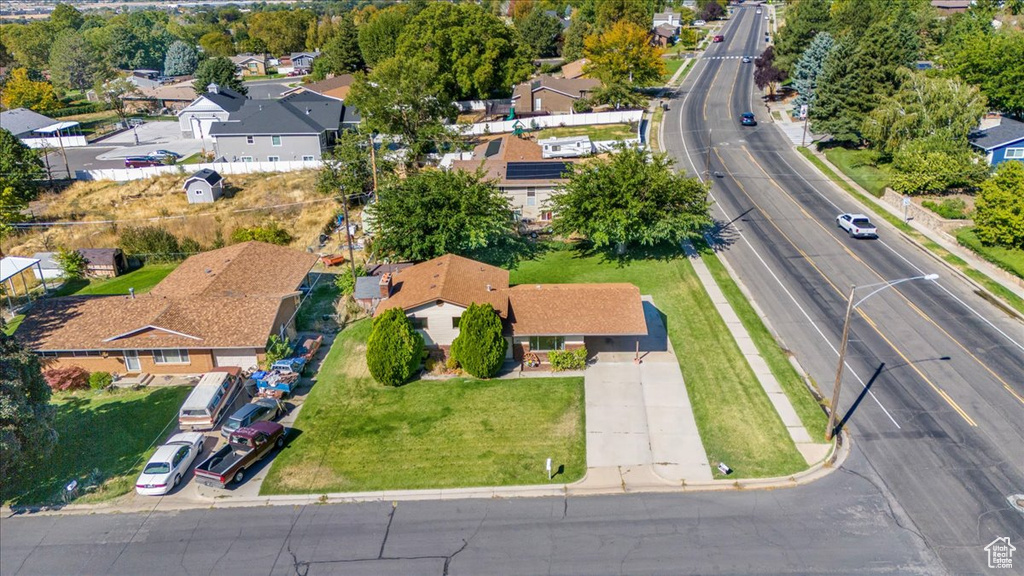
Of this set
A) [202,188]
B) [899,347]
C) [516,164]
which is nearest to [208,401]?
[516,164]

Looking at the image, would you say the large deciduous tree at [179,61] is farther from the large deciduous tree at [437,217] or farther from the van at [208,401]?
the van at [208,401]

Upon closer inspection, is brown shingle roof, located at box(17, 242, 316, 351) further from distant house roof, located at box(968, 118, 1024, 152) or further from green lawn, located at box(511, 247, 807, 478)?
distant house roof, located at box(968, 118, 1024, 152)

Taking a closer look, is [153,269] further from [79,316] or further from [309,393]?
[309,393]

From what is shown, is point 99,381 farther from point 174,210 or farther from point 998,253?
point 998,253

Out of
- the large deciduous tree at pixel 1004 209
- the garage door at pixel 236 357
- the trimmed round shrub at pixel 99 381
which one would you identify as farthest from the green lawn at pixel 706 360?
the trimmed round shrub at pixel 99 381

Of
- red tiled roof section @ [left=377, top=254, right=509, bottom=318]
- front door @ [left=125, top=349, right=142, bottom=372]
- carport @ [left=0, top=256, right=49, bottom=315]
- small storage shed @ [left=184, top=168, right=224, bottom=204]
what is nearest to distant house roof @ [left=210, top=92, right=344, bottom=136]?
small storage shed @ [left=184, top=168, right=224, bottom=204]

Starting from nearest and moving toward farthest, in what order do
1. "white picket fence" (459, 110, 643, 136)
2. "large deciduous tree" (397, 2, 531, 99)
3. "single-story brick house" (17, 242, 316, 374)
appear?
"single-story brick house" (17, 242, 316, 374) < "white picket fence" (459, 110, 643, 136) < "large deciduous tree" (397, 2, 531, 99)
